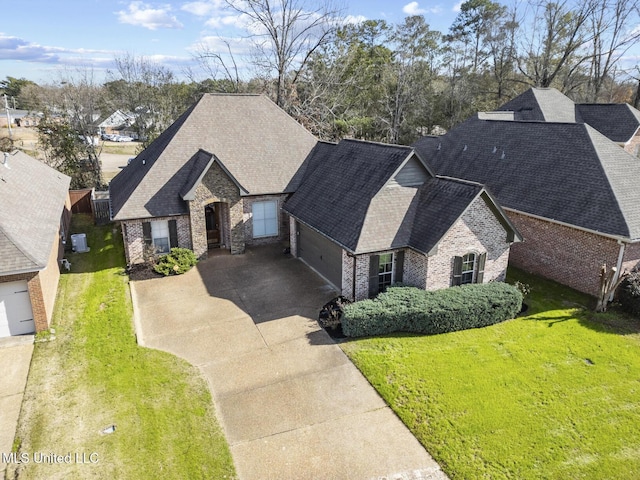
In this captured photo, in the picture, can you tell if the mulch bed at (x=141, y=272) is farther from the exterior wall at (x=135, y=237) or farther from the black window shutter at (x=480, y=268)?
the black window shutter at (x=480, y=268)

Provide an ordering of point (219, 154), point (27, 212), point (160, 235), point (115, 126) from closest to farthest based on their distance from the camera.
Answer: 1. point (27, 212)
2. point (160, 235)
3. point (219, 154)
4. point (115, 126)

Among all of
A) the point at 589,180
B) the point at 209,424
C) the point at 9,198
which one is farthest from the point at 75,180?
the point at 589,180

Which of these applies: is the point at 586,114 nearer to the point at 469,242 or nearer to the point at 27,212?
the point at 469,242

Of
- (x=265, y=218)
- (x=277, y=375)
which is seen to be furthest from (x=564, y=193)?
(x=277, y=375)

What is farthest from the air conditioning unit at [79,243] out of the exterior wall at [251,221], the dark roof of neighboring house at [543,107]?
the dark roof of neighboring house at [543,107]

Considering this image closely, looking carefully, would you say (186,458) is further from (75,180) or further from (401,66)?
(401,66)

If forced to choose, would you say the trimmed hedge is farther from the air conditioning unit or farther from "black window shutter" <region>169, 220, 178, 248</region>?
the air conditioning unit

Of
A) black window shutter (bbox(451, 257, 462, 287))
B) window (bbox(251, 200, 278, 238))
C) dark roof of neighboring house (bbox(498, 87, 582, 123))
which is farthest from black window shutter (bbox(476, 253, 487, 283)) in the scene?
dark roof of neighboring house (bbox(498, 87, 582, 123))
